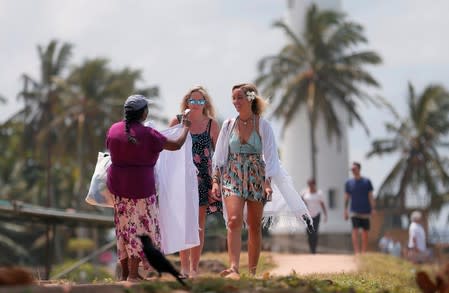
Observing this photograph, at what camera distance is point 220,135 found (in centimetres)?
1014

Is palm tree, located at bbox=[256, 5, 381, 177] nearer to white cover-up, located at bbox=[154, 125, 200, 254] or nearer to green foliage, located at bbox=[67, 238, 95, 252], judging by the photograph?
green foliage, located at bbox=[67, 238, 95, 252]

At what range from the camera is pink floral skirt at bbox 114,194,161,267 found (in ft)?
28.7

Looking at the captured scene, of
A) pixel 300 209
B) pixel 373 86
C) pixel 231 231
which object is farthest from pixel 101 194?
pixel 373 86

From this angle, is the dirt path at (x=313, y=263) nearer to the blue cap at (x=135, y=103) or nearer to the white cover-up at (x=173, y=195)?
the white cover-up at (x=173, y=195)

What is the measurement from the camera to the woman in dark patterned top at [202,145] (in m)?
10.4

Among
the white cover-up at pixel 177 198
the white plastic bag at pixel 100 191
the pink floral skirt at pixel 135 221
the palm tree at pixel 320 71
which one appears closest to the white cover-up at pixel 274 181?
the white cover-up at pixel 177 198

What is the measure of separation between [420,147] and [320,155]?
259 inches

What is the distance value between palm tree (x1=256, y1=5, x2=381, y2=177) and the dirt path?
37.1m

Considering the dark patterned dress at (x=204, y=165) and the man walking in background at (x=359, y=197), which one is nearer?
the dark patterned dress at (x=204, y=165)

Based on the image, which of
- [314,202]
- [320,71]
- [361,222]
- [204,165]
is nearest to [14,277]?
[204,165]

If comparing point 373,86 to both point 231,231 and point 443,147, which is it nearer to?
point 443,147

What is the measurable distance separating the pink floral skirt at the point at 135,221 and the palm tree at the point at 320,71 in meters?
46.6

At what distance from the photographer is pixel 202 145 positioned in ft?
34.7

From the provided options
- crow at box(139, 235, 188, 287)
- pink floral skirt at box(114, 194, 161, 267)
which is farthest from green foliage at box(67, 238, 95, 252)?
crow at box(139, 235, 188, 287)
